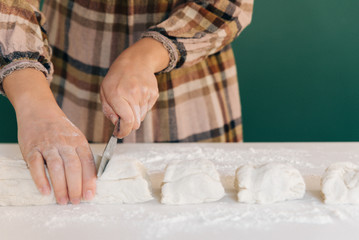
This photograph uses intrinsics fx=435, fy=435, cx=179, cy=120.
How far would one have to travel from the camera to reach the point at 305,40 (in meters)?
2.26

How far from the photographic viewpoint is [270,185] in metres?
0.93

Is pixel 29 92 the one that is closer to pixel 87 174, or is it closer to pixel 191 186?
pixel 87 174

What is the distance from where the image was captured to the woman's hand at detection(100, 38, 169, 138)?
968 mm

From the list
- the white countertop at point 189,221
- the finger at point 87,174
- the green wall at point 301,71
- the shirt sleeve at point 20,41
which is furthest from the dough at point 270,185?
the green wall at point 301,71

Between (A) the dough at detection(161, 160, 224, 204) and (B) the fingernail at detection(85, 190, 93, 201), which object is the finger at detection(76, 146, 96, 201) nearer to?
(B) the fingernail at detection(85, 190, 93, 201)

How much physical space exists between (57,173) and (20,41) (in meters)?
0.41

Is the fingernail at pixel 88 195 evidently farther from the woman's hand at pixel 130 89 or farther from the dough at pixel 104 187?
the woman's hand at pixel 130 89

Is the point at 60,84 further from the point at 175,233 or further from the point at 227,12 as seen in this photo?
the point at 175,233

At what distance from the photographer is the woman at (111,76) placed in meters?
0.95

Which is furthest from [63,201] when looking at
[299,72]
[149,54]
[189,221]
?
[299,72]

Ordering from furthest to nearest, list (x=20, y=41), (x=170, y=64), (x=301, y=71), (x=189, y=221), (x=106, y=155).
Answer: (x=301, y=71) → (x=170, y=64) → (x=20, y=41) → (x=106, y=155) → (x=189, y=221)

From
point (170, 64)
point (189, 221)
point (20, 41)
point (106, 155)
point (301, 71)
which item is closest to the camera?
point (189, 221)

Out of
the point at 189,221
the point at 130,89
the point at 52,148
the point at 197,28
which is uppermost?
the point at 197,28

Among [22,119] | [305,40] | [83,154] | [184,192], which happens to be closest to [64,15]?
[22,119]
